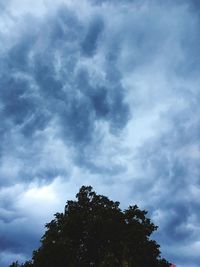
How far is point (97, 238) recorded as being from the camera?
45.0 m

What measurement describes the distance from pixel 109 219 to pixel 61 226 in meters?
6.84

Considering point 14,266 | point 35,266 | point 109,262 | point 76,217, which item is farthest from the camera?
point 14,266

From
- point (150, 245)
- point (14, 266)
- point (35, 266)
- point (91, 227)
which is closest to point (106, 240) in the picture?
point (91, 227)

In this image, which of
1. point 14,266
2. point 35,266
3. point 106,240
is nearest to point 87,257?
point 106,240

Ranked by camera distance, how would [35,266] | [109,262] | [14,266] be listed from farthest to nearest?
[14,266], [35,266], [109,262]

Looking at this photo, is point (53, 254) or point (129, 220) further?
point (129, 220)

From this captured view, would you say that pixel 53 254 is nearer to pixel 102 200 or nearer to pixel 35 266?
pixel 35 266

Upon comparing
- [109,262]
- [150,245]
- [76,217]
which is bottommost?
[109,262]

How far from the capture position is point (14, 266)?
195 ft

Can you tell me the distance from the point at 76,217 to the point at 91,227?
122 inches

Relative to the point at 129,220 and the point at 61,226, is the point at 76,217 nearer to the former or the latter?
the point at 61,226

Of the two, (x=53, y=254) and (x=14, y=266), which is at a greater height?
(x=14, y=266)

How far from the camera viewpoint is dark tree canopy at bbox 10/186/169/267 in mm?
42438

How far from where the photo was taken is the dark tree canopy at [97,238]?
42438mm
